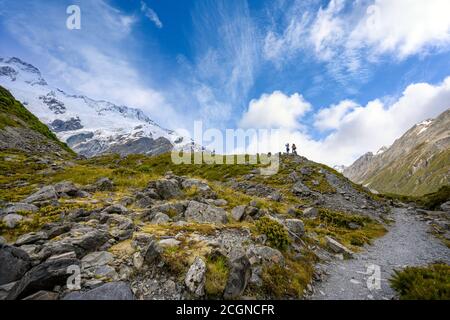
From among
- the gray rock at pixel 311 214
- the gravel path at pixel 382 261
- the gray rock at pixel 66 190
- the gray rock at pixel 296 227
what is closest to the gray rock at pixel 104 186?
the gray rock at pixel 66 190

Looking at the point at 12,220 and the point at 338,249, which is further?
the point at 338,249

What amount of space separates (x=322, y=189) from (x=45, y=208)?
112 feet

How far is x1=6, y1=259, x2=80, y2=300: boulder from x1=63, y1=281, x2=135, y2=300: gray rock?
0.65m

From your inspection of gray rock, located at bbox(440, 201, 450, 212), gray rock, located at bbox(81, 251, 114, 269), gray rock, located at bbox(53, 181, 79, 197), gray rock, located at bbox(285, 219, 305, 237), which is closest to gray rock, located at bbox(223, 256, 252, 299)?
gray rock, located at bbox(81, 251, 114, 269)

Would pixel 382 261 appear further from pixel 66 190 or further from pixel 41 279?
pixel 66 190

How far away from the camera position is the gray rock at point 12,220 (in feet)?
29.8

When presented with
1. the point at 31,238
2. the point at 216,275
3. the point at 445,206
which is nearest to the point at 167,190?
the point at 31,238

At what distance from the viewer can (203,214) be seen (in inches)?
534

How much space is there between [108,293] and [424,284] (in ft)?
32.4

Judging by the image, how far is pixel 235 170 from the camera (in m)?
51.0

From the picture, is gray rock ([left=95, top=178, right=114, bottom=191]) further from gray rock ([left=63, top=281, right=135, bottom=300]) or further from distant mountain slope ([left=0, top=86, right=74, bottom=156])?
distant mountain slope ([left=0, top=86, right=74, bottom=156])

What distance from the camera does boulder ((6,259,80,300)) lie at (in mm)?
5570
